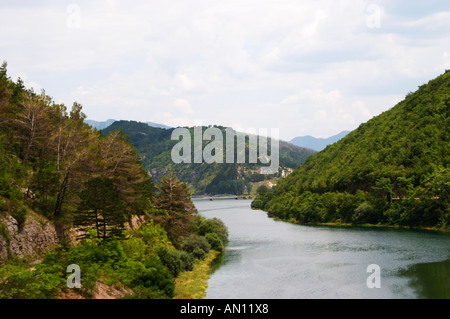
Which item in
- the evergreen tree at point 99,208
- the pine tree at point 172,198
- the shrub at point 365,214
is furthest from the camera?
the shrub at point 365,214

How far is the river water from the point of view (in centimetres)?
5144

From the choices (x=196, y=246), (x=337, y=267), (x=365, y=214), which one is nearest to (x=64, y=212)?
(x=196, y=246)

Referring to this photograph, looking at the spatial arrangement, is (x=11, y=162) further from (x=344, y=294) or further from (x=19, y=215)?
(x=344, y=294)

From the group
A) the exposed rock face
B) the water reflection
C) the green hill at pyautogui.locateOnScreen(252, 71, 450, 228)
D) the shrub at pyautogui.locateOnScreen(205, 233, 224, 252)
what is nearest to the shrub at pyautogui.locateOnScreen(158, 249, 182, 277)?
the exposed rock face

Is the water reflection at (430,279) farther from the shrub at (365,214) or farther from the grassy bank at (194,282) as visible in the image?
the shrub at (365,214)

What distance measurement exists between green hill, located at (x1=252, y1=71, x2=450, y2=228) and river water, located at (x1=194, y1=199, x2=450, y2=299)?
50.5ft

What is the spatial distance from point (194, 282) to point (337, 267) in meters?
23.1

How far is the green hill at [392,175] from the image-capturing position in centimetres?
11600

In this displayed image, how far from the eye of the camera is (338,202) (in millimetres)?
142375

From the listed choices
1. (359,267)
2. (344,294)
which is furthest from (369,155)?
(344,294)

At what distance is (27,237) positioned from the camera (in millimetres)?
38000

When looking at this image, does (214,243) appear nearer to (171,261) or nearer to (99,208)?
(171,261)

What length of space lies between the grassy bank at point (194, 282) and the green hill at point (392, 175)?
6541 cm

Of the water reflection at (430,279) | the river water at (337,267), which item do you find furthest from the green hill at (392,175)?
the water reflection at (430,279)
